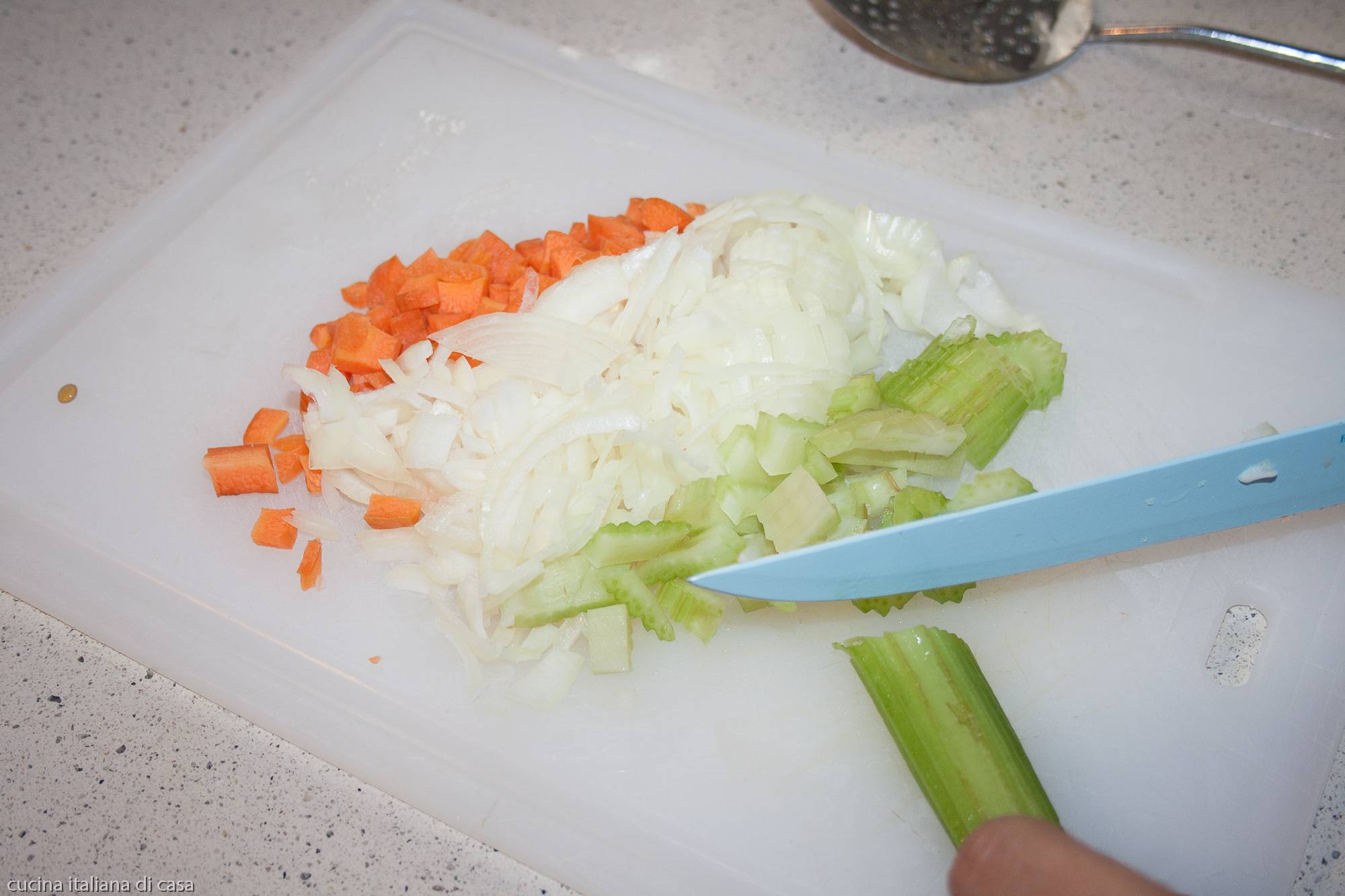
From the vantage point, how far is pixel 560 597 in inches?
55.6

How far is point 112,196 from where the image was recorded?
2.11 metres

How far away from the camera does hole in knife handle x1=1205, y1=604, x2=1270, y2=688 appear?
1404 millimetres

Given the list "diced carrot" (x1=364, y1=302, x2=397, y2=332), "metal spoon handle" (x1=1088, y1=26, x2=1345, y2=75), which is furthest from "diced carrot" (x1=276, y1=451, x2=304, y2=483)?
"metal spoon handle" (x1=1088, y1=26, x2=1345, y2=75)

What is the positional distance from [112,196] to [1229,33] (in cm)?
242

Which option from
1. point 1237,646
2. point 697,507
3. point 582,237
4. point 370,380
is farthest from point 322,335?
point 1237,646

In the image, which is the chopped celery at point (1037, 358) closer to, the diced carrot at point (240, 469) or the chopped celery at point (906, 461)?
the chopped celery at point (906, 461)

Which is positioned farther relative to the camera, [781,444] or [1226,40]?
[1226,40]

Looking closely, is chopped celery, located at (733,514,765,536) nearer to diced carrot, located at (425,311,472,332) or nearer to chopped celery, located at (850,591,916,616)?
chopped celery, located at (850,591,916,616)

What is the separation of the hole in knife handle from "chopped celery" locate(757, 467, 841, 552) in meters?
0.59

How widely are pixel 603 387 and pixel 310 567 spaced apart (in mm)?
532

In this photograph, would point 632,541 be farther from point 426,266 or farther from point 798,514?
point 426,266

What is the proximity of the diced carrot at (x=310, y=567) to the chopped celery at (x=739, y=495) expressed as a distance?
63 centimetres

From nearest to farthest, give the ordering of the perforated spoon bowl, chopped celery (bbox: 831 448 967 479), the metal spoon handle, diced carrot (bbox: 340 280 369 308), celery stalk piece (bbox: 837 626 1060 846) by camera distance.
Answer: celery stalk piece (bbox: 837 626 1060 846) → chopped celery (bbox: 831 448 967 479) → diced carrot (bbox: 340 280 369 308) → the metal spoon handle → the perforated spoon bowl

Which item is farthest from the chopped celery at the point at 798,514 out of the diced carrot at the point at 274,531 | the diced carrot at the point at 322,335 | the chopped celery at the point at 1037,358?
the diced carrot at the point at 322,335
